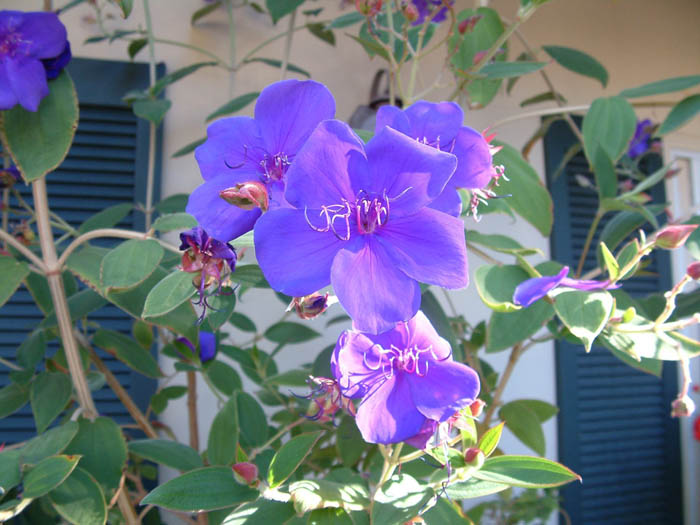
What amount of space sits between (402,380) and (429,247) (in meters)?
0.12

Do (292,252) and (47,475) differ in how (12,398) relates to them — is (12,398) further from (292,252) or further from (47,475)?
(292,252)

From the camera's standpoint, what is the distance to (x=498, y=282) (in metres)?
0.63

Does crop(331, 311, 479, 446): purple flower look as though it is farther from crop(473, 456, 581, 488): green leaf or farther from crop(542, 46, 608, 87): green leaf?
crop(542, 46, 608, 87): green leaf

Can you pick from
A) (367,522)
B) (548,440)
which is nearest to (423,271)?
(367,522)

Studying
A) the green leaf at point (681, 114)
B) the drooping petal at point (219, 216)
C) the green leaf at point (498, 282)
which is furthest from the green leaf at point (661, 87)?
the drooping petal at point (219, 216)

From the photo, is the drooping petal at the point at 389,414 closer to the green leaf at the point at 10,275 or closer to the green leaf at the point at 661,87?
the green leaf at the point at 10,275

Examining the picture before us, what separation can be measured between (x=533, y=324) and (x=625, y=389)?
140 centimetres

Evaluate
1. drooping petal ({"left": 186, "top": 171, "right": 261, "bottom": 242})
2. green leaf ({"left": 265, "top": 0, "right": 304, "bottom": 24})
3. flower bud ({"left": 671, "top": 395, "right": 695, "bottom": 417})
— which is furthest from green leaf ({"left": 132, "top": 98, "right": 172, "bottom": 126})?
flower bud ({"left": 671, "top": 395, "right": 695, "bottom": 417})

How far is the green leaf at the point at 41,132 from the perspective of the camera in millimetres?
674

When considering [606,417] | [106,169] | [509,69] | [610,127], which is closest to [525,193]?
[509,69]

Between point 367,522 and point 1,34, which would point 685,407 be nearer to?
point 367,522

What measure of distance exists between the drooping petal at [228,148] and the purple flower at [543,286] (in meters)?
0.28

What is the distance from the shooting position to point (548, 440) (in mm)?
1707

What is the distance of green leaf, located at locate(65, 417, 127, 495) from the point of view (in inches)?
26.8
